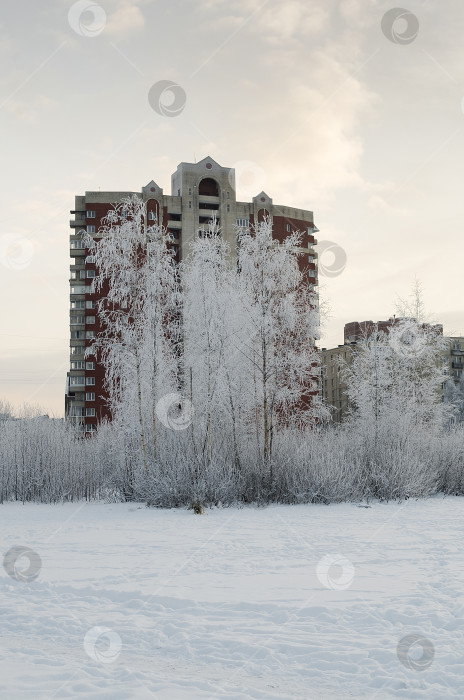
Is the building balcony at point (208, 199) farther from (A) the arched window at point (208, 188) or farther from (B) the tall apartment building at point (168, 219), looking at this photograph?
(A) the arched window at point (208, 188)

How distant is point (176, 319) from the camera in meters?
22.8

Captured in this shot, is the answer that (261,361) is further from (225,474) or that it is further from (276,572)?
(276,572)

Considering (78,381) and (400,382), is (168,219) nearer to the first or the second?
(78,381)

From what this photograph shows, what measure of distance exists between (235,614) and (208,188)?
201 feet

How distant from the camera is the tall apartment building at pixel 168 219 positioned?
59.7 metres

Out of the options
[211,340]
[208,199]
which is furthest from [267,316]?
[208,199]

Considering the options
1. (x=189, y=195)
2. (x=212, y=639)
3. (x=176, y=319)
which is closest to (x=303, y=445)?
(x=176, y=319)

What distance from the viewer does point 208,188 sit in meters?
65.1

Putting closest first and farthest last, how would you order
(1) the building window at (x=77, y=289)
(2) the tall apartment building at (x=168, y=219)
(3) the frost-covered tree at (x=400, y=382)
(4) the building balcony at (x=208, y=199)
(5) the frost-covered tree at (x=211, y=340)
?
(5) the frost-covered tree at (x=211, y=340) < (3) the frost-covered tree at (x=400, y=382) < (2) the tall apartment building at (x=168, y=219) < (1) the building window at (x=77, y=289) < (4) the building balcony at (x=208, y=199)

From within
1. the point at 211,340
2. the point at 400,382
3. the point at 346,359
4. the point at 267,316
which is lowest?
the point at 400,382

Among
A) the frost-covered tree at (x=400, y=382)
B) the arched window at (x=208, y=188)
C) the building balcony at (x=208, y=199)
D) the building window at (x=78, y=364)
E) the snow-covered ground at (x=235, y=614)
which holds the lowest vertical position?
the snow-covered ground at (x=235, y=614)

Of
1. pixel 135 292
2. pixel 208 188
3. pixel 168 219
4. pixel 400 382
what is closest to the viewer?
pixel 135 292

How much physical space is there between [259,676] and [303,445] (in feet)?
45.1

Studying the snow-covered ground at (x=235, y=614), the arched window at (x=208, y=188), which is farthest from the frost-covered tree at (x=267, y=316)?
the arched window at (x=208, y=188)
